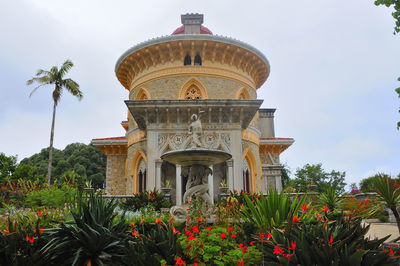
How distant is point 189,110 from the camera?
16375 millimetres

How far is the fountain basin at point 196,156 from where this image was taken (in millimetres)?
9328

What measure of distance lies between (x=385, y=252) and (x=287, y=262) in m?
1.12

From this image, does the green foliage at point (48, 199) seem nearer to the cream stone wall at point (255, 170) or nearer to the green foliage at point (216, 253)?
the green foliage at point (216, 253)

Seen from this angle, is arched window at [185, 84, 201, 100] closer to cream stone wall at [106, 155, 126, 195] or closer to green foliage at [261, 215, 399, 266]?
cream stone wall at [106, 155, 126, 195]

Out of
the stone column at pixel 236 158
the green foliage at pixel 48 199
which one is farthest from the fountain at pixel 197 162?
the stone column at pixel 236 158

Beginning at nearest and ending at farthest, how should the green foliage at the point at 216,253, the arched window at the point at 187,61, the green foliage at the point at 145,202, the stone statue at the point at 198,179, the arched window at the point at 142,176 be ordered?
the green foliage at the point at 216,253, the stone statue at the point at 198,179, the green foliage at the point at 145,202, the arched window at the point at 142,176, the arched window at the point at 187,61

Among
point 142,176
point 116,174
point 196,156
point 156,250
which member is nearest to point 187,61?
point 142,176

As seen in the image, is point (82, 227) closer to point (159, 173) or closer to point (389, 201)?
point (389, 201)

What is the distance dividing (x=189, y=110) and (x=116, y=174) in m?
8.84

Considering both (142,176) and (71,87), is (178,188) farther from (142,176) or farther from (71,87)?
(71,87)

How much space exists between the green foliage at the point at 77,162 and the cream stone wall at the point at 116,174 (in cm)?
1657

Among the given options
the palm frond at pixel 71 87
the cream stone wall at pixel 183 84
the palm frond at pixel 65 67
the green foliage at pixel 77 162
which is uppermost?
the palm frond at pixel 65 67

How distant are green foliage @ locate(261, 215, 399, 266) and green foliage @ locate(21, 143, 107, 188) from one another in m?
36.2

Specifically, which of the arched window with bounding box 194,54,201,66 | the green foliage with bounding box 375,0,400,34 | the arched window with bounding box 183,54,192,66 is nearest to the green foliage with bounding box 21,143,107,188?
the arched window with bounding box 183,54,192,66
